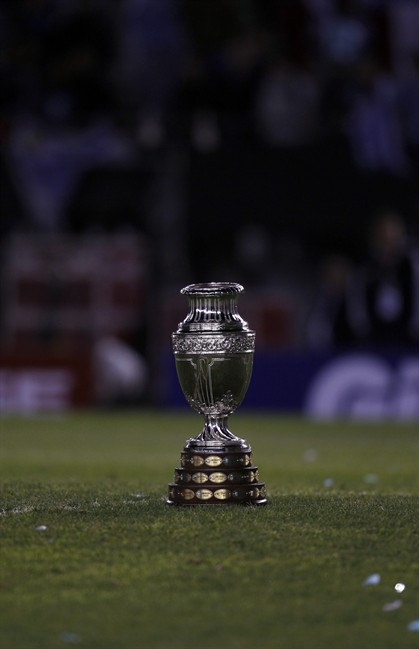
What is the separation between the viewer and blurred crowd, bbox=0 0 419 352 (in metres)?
16.8

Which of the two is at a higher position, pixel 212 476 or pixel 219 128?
pixel 219 128

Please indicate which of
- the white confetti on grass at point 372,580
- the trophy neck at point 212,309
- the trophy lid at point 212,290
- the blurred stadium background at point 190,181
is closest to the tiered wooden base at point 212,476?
the trophy neck at point 212,309

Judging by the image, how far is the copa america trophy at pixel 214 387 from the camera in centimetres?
539

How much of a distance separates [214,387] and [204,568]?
1.17 meters

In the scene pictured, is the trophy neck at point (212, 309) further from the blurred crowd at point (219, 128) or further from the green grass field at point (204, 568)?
the blurred crowd at point (219, 128)

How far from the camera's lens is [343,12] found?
1855 cm

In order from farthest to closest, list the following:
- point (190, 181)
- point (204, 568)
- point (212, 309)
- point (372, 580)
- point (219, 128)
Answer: point (219, 128), point (190, 181), point (212, 309), point (204, 568), point (372, 580)

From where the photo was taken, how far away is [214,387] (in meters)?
5.41

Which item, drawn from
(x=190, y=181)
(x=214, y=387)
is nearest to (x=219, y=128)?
(x=190, y=181)

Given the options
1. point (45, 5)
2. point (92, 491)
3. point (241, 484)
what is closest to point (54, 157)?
point (45, 5)

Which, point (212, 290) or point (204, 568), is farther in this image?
point (212, 290)

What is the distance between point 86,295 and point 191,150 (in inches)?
111

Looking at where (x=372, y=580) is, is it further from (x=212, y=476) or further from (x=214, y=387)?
(x=214, y=387)

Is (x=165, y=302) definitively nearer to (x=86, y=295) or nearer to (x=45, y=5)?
(x=86, y=295)
